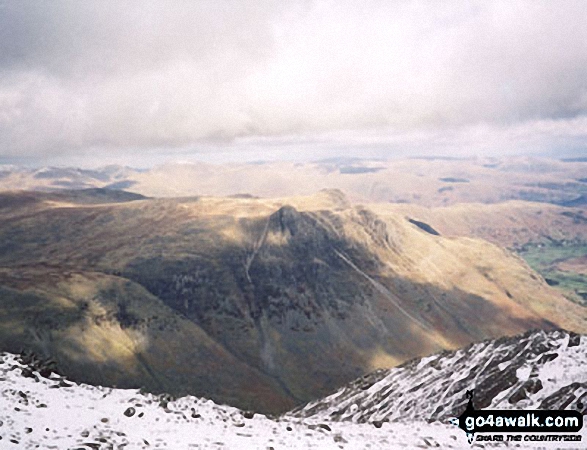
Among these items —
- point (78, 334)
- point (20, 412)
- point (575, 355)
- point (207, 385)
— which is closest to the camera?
point (20, 412)

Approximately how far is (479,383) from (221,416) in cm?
3057

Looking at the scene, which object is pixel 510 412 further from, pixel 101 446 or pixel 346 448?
pixel 101 446

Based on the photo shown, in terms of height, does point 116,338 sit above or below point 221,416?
below

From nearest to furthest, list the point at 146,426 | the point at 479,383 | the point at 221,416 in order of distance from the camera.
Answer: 1. the point at 146,426
2. the point at 221,416
3. the point at 479,383

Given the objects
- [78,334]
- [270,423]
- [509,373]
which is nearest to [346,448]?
[270,423]

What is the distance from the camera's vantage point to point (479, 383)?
153ft

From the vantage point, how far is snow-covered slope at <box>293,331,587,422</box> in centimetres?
3647

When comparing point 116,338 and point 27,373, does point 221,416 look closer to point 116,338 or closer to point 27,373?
point 27,373

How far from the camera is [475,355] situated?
55.3 metres

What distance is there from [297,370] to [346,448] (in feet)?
555
